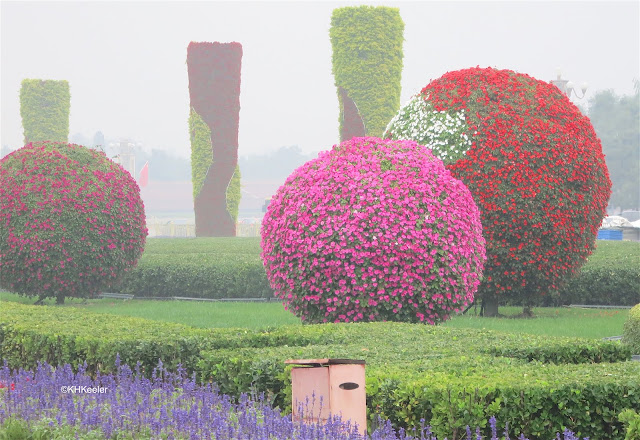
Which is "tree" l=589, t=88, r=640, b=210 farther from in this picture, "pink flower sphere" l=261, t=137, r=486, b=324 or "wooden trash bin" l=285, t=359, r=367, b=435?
"wooden trash bin" l=285, t=359, r=367, b=435

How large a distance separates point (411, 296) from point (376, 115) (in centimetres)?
2215

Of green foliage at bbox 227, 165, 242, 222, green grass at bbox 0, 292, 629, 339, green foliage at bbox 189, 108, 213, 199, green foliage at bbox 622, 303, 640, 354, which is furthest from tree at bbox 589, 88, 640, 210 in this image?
green foliage at bbox 622, 303, 640, 354

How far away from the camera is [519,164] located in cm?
1298

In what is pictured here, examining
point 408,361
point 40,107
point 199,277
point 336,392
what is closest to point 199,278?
point 199,277

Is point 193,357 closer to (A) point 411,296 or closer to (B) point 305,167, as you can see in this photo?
(A) point 411,296

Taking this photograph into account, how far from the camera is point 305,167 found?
1100 cm

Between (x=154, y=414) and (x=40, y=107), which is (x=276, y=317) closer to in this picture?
(x=154, y=414)

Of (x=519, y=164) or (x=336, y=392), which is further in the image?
(x=519, y=164)

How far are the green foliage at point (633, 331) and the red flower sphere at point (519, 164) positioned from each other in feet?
10.3

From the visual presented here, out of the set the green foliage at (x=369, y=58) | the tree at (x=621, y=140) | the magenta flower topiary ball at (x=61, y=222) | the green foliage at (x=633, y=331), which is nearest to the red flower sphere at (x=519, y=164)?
the green foliage at (x=633, y=331)

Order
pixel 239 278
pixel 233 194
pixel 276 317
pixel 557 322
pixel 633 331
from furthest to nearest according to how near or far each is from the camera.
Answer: pixel 233 194 → pixel 239 278 → pixel 276 317 → pixel 557 322 → pixel 633 331

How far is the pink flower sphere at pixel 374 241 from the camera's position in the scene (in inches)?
393

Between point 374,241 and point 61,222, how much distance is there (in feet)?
25.3

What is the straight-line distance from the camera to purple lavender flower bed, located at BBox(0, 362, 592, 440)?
4770 millimetres
